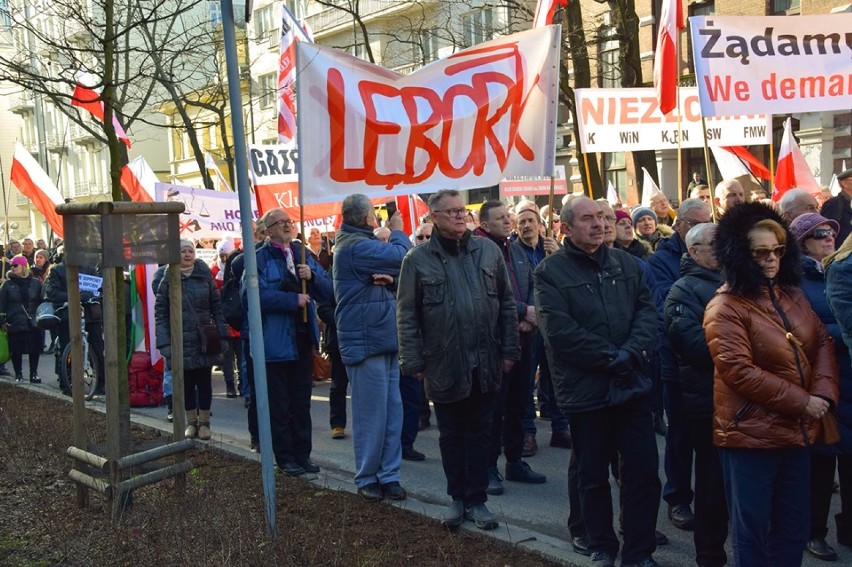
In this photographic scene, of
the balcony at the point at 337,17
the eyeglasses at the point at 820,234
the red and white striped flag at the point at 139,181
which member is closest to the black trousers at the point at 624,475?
the eyeglasses at the point at 820,234

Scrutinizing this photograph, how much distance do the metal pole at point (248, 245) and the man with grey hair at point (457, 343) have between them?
995mm

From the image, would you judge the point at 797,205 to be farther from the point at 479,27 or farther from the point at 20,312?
the point at 479,27

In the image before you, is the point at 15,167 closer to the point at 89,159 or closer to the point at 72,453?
the point at 72,453

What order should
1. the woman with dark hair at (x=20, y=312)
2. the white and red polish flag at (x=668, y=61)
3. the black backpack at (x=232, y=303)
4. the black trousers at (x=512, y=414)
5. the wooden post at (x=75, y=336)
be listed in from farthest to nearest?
the woman with dark hair at (x=20, y=312) < the white and red polish flag at (x=668, y=61) < the black backpack at (x=232, y=303) < the black trousers at (x=512, y=414) < the wooden post at (x=75, y=336)

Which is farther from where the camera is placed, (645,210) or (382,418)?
(645,210)

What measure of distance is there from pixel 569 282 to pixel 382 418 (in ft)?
7.25

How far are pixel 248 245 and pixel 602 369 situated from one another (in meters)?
1.98

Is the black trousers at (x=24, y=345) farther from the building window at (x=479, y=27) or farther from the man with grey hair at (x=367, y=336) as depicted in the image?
the building window at (x=479, y=27)

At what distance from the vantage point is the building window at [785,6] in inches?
1070

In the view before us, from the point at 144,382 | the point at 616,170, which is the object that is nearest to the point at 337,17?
the point at 616,170

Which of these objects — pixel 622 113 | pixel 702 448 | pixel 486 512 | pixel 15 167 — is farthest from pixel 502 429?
pixel 15 167

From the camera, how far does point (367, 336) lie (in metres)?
7.14

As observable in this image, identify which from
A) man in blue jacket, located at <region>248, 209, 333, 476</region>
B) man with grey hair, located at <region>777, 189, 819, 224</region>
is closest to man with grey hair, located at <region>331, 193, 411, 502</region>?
man in blue jacket, located at <region>248, 209, 333, 476</region>

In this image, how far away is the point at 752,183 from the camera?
50.7 ft
